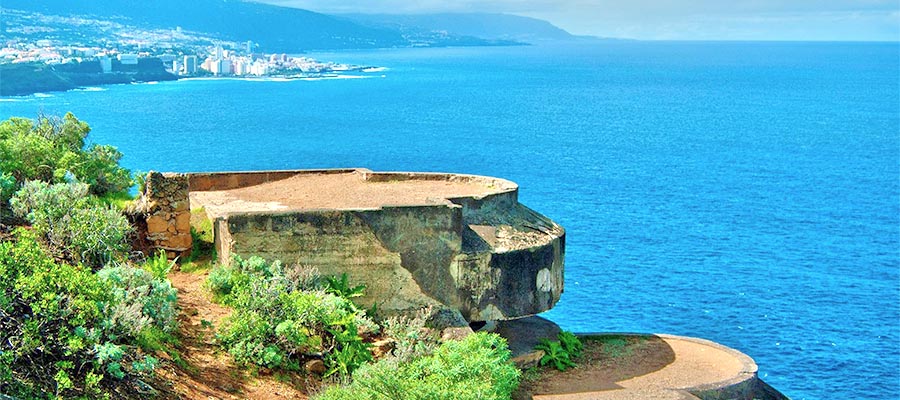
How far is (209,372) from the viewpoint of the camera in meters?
16.0

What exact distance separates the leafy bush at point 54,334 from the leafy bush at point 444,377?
3076 mm

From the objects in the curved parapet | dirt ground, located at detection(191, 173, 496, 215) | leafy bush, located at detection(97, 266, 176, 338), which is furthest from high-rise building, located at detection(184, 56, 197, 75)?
leafy bush, located at detection(97, 266, 176, 338)

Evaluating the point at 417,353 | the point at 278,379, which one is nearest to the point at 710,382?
the point at 417,353

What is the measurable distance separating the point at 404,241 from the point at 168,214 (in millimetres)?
4501

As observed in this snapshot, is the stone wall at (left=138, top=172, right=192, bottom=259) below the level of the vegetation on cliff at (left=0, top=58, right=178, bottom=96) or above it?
above

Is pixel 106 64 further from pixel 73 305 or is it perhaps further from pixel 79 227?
pixel 73 305

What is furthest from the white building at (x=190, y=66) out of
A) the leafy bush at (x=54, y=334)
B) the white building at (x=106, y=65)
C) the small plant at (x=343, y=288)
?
the leafy bush at (x=54, y=334)

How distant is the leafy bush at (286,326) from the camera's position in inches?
662

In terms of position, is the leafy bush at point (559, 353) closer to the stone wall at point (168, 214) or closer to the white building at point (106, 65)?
the stone wall at point (168, 214)

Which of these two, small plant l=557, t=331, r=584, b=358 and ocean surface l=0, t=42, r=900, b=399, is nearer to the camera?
small plant l=557, t=331, r=584, b=358

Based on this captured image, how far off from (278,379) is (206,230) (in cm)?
552

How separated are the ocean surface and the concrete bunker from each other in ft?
49.7

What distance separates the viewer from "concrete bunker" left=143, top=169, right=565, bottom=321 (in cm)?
1916

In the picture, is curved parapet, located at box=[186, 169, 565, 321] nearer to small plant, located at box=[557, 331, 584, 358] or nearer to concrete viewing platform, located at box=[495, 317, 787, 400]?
small plant, located at box=[557, 331, 584, 358]
